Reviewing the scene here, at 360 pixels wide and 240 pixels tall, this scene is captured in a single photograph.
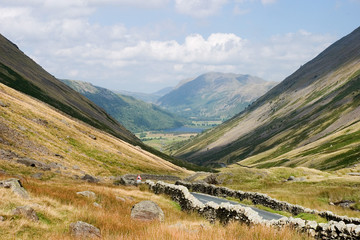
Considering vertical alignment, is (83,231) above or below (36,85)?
below

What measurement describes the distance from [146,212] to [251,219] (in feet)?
22.4

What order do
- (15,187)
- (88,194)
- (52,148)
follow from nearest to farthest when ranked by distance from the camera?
(15,187) → (88,194) → (52,148)

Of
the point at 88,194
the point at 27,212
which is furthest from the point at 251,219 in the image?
the point at 88,194

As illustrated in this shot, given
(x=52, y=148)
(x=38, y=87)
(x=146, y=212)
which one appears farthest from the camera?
(x=38, y=87)

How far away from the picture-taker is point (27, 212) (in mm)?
14062

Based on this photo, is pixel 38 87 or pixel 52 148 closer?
pixel 52 148

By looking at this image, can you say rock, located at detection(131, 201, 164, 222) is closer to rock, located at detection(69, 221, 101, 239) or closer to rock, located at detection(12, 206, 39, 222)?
rock, located at detection(69, 221, 101, 239)

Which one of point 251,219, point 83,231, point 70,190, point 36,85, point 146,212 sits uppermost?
point 36,85

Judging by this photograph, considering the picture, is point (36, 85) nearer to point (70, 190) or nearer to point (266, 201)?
point (266, 201)

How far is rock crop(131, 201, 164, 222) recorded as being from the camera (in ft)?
62.3

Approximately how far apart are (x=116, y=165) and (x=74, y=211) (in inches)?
2491

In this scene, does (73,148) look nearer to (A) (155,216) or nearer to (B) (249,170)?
(B) (249,170)

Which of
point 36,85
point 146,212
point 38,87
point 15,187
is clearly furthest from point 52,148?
point 36,85

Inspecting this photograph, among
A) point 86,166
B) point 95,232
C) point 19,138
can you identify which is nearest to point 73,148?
point 86,166
